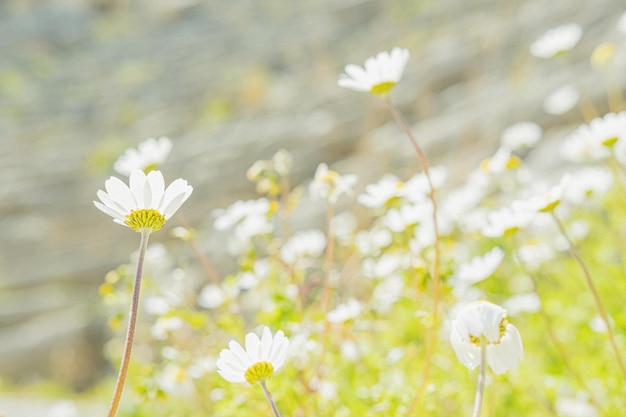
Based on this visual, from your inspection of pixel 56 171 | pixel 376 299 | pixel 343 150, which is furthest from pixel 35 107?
pixel 376 299

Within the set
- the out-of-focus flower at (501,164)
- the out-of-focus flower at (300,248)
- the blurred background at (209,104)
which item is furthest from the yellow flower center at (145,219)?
the blurred background at (209,104)

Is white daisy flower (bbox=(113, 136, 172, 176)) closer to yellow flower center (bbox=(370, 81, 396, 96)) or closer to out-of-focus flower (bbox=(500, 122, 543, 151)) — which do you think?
yellow flower center (bbox=(370, 81, 396, 96))

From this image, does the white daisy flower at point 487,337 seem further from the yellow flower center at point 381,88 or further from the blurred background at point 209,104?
the blurred background at point 209,104

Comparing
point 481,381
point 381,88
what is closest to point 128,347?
point 481,381

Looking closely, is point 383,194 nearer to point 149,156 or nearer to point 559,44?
point 149,156

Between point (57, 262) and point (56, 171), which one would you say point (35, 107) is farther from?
point (57, 262)

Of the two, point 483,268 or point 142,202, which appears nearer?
point 142,202
